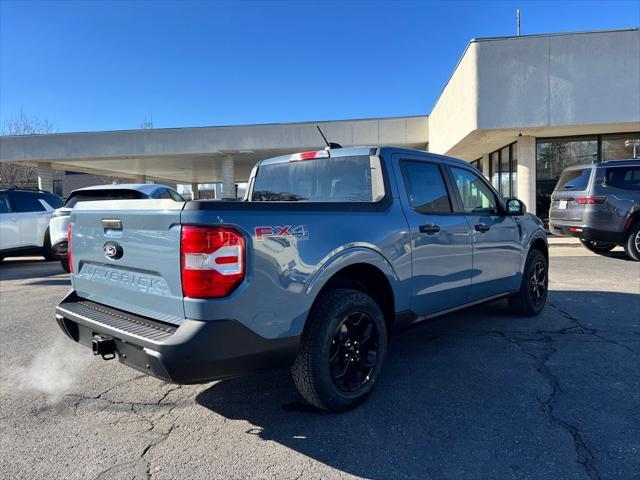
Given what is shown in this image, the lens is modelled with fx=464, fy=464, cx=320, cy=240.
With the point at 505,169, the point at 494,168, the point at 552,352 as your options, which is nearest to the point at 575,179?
the point at 505,169

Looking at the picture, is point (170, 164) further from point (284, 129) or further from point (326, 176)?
point (326, 176)

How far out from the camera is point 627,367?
13.0 ft

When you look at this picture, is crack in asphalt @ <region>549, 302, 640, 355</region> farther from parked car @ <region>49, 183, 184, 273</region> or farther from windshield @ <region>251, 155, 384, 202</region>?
parked car @ <region>49, 183, 184, 273</region>

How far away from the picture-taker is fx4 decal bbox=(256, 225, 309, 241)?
2.64m

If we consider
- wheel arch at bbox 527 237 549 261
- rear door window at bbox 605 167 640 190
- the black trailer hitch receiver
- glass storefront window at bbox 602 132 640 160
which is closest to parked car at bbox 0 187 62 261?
the black trailer hitch receiver

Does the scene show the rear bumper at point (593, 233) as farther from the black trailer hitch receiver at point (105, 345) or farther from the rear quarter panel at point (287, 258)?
the black trailer hitch receiver at point (105, 345)

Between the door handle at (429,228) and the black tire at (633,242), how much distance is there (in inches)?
317

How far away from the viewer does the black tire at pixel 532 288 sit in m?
5.45

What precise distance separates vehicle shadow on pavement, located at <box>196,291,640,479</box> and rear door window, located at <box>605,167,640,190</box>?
5906mm

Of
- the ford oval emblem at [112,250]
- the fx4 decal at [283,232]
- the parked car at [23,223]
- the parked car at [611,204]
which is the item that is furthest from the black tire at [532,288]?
the parked car at [23,223]

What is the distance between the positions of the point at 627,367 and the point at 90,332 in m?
4.27

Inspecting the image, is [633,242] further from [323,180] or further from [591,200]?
[323,180]

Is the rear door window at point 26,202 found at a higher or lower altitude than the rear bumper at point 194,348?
higher

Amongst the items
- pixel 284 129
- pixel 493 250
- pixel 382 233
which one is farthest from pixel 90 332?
pixel 284 129
